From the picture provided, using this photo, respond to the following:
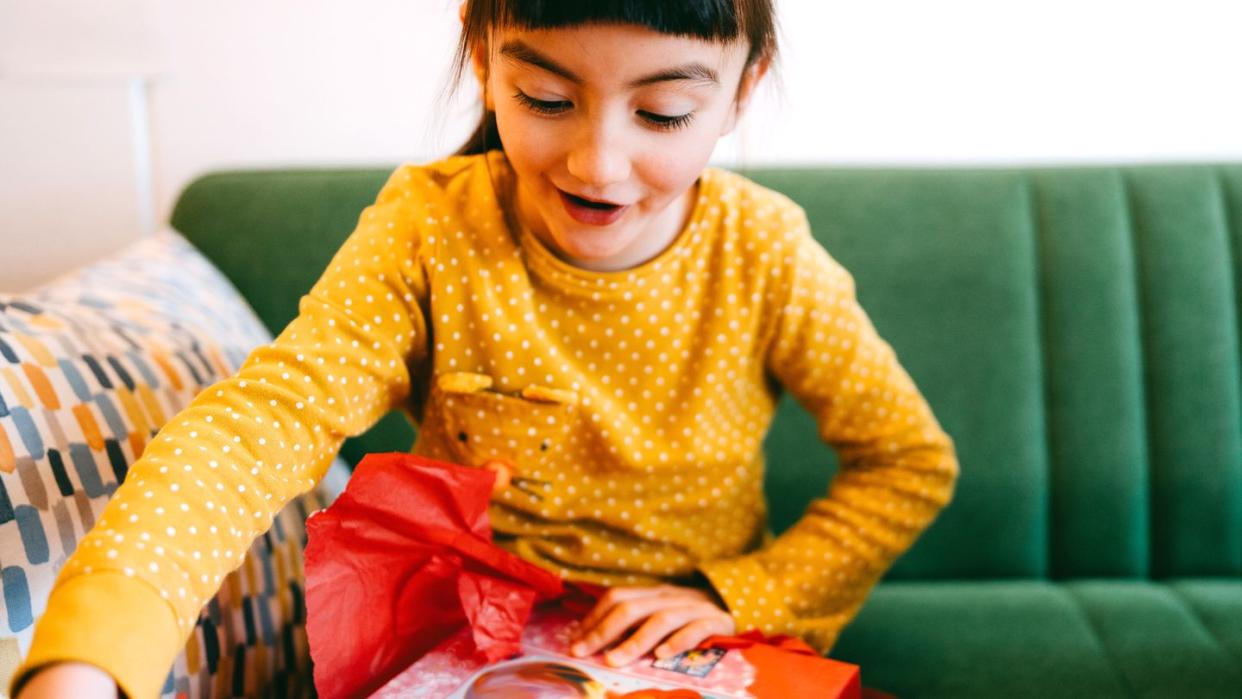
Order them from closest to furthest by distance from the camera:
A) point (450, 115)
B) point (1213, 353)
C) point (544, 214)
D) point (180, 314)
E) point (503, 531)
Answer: point (544, 214), point (503, 531), point (180, 314), point (1213, 353), point (450, 115)

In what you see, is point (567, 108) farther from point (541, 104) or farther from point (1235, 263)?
point (1235, 263)

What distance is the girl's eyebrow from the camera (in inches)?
25.8

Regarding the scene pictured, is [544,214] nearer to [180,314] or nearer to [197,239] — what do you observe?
[180,314]

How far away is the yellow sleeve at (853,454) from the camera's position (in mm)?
852

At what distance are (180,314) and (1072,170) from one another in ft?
3.24

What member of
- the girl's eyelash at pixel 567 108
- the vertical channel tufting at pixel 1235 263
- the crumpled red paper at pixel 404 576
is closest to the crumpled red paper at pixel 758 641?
the crumpled red paper at pixel 404 576

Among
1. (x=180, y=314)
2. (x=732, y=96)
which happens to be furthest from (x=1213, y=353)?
(x=180, y=314)

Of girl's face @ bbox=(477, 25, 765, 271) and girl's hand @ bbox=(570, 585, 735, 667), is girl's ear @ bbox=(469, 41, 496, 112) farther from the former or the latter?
girl's hand @ bbox=(570, 585, 735, 667)

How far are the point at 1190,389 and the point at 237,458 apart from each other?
100 centimetres

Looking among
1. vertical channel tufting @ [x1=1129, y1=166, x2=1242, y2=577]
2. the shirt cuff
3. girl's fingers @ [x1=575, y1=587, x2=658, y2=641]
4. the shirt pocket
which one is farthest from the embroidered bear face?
vertical channel tufting @ [x1=1129, y1=166, x2=1242, y2=577]

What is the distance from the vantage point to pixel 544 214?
753 millimetres

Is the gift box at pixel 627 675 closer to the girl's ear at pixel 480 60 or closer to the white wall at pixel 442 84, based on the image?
the girl's ear at pixel 480 60

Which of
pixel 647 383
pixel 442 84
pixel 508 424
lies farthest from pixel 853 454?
pixel 442 84

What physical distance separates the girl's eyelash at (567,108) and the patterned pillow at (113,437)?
0.40m
